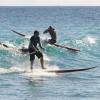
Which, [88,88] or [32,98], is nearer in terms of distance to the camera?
[32,98]

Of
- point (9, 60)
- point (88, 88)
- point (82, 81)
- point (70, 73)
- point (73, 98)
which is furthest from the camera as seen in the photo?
point (9, 60)

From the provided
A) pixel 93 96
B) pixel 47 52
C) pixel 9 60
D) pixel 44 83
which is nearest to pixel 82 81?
pixel 44 83

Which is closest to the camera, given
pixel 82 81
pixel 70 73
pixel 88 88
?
pixel 88 88

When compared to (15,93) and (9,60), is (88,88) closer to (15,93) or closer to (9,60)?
(15,93)

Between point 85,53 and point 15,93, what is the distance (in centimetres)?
1477

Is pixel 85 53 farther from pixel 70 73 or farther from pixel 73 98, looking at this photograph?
pixel 73 98

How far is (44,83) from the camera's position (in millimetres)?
23250

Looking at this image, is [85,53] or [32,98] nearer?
[32,98]

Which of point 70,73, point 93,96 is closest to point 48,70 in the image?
point 70,73

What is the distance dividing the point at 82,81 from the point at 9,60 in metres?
7.51

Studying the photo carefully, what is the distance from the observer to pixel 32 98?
2036 cm

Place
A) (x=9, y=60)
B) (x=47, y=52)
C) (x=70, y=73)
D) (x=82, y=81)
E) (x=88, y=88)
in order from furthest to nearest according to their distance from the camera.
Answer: (x=47, y=52)
(x=9, y=60)
(x=70, y=73)
(x=82, y=81)
(x=88, y=88)

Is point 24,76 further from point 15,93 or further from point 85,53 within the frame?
point 85,53

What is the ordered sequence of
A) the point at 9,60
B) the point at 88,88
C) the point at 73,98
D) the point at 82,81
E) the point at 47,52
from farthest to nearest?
1. the point at 47,52
2. the point at 9,60
3. the point at 82,81
4. the point at 88,88
5. the point at 73,98
